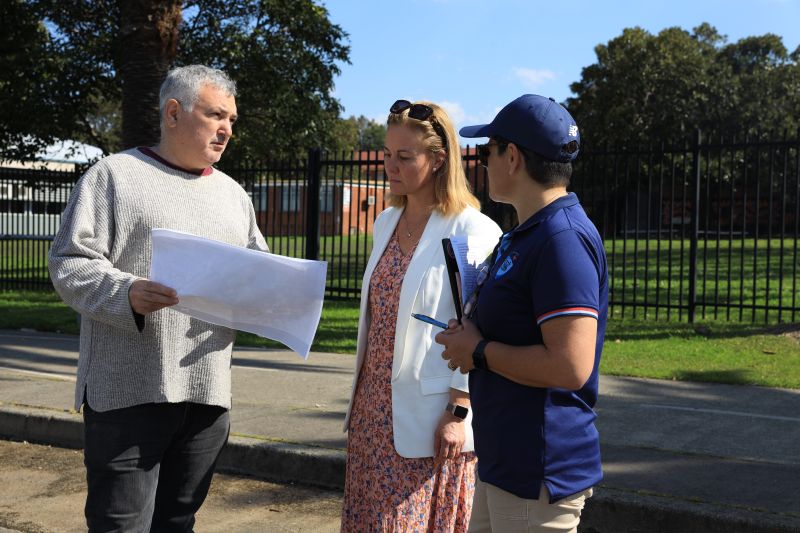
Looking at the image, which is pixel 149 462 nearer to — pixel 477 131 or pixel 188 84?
pixel 188 84

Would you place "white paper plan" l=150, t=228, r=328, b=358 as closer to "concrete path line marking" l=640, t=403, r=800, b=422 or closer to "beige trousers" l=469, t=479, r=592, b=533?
"beige trousers" l=469, t=479, r=592, b=533

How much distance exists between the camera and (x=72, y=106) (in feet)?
58.4

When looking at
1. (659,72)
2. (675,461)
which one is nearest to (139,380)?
(675,461)

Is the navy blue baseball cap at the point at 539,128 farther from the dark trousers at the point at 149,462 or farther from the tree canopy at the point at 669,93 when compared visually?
the tree canopy at the point at 669,93

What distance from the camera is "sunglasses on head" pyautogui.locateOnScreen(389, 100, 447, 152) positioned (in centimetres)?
319

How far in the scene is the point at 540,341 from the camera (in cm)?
230

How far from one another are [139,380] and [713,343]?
28.1 feet

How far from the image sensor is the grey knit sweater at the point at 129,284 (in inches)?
112

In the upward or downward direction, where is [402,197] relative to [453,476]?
upward

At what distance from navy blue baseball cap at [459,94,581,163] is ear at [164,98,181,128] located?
116 centimetres

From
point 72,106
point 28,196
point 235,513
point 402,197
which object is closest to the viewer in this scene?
point 402,197

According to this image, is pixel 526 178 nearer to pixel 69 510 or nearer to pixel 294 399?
pixel 69 510

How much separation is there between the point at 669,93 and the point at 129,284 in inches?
1579

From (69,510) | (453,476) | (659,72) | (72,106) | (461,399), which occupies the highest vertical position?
(659,72)
